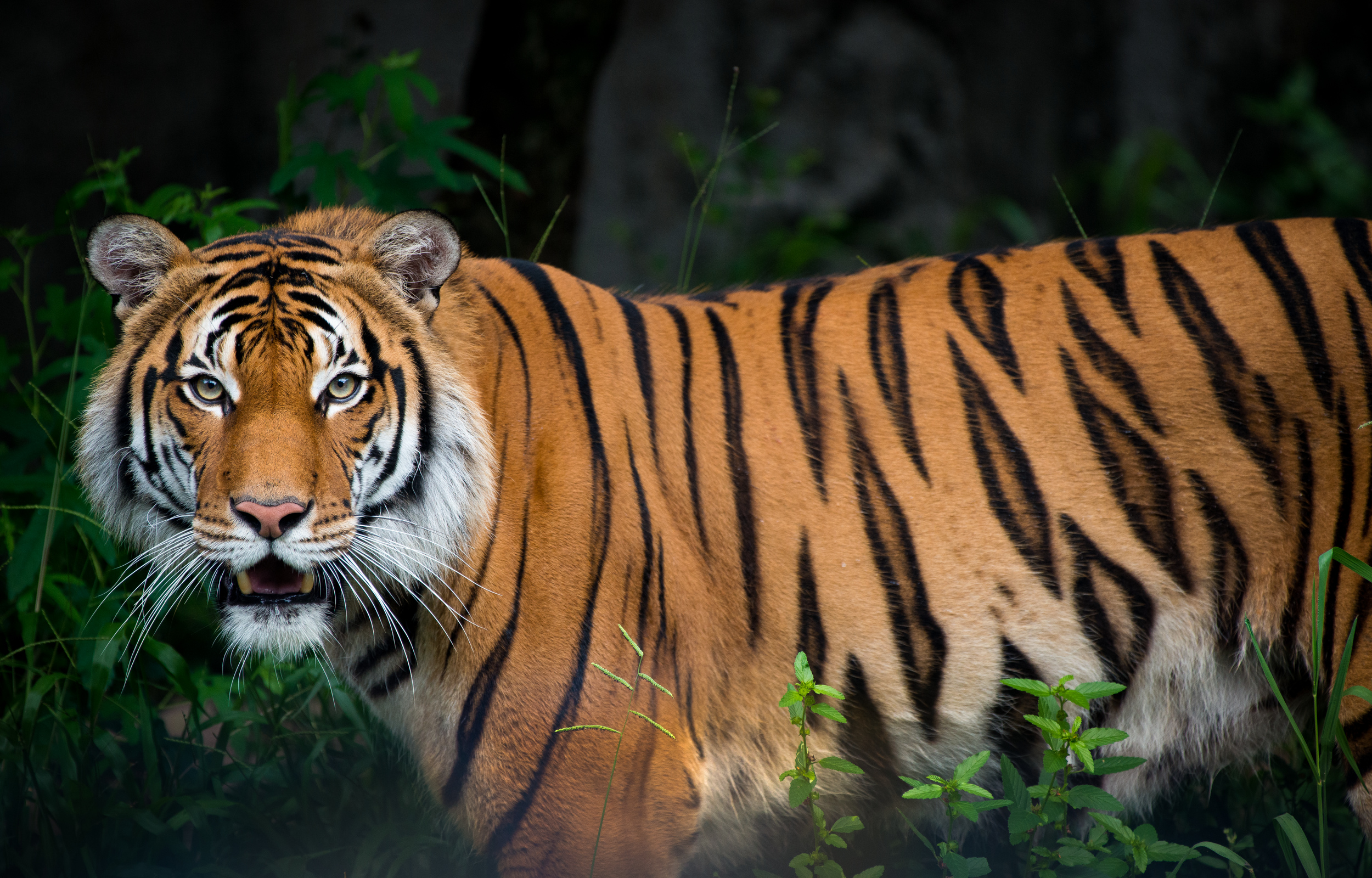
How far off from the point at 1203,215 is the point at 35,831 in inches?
134

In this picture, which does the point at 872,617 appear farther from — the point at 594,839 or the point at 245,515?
the point at 245,515

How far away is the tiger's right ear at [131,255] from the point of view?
2111mm

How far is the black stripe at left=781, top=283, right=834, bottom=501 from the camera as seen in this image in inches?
91.7

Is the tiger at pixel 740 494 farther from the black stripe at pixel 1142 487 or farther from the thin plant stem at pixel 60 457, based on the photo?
the thin plant stem at pixel 60 457

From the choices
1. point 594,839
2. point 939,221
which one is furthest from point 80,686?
point 939,221

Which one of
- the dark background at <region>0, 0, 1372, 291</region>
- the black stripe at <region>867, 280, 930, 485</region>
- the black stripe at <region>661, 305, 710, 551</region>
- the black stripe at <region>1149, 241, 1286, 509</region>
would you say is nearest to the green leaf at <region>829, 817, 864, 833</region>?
the black stripe at <region>661, 305, 710, 551</region>

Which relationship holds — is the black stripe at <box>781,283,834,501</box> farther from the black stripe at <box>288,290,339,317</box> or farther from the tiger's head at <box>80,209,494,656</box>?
the black stripe at <box>288,290,339,317</box>

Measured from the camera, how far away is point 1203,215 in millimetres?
3016

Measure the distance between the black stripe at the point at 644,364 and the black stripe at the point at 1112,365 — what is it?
0.92 meters

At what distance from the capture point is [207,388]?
2.02 metres

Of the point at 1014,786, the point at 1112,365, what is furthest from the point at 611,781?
the point at 1112,365

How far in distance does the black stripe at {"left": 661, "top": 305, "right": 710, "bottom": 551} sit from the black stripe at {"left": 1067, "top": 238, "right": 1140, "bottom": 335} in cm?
90

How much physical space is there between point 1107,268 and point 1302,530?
68cm

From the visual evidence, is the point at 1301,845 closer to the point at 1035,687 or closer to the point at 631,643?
the point at 1035,687
